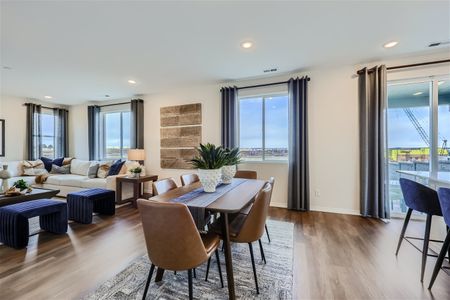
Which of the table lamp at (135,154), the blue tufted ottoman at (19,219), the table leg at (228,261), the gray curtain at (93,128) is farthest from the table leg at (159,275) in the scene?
the gray curtain at (93,128)

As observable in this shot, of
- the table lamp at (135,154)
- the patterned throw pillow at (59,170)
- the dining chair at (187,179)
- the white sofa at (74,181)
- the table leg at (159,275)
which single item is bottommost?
the table leg at (159,275)

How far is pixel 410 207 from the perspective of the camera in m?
2.02

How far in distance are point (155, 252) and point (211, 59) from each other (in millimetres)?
2832

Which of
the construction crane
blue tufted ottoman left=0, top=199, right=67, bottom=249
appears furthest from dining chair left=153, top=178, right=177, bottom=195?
the construction crane

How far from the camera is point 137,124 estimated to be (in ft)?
16.8

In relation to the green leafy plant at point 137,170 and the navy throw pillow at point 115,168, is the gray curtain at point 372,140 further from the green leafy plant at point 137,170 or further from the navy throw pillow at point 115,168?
the navy throw pillow at point 115,168

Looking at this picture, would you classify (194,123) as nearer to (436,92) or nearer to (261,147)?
(261,147)

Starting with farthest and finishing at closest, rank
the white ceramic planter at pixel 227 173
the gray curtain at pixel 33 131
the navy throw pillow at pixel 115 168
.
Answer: the gray curtain at pixel 33 131 → the navy throw pillow at pixel 115 168 → the white ceramic planter at pixel 227 173

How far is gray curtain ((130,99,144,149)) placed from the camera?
512 cm

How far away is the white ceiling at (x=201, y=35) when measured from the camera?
202 centimetres

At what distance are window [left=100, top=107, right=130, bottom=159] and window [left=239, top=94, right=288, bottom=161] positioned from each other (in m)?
3.41

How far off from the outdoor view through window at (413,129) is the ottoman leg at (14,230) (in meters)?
5.13

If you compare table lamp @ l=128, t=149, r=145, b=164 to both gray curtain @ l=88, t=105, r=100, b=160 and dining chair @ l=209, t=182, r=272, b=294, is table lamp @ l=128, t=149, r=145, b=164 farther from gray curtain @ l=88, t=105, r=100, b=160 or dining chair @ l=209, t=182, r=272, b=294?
dining chair @ l=209, t=182, r=272, b=294

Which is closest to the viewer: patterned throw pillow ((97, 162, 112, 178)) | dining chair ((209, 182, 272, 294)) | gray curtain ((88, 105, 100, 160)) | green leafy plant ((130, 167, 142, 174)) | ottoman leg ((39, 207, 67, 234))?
dining chair ((209, 182, 272, 294))
